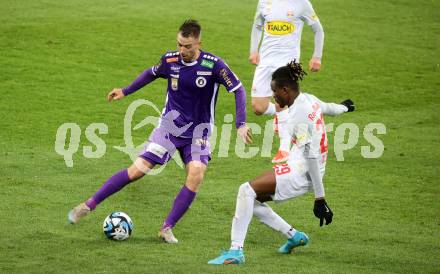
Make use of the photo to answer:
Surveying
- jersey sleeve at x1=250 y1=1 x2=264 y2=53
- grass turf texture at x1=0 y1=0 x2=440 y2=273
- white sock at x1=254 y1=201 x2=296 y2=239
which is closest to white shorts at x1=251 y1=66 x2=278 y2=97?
jersey sleeve at x1=250 y1=1 x2=264 y2=53

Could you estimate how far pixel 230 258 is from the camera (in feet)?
29.0

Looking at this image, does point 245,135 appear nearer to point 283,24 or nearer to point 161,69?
point 161,69

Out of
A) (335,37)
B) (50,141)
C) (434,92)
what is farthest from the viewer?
(335,37)

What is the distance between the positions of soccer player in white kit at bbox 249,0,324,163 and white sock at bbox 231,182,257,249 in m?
4.31

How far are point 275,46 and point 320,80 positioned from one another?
5.09m

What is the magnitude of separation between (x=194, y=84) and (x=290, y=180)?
175 cm

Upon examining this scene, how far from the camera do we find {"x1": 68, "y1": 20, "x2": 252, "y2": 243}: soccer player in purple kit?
976cm

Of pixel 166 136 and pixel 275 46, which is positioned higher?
pixel 275 46

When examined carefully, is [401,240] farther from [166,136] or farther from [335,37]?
[335,37]

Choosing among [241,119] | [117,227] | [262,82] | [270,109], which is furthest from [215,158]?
[117,227]

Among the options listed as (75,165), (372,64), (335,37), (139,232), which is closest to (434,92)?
(372,64)

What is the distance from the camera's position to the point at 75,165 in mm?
12836

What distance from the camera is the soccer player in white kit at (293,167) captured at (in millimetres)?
8688

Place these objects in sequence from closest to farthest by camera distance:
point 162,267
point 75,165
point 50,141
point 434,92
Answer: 1. point 162,267
2. point 75,165
3. point 50,141
4. point 434,92
